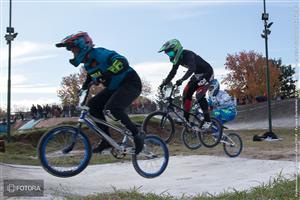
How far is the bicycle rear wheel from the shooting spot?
40.7ft

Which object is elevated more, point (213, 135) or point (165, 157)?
Result: point (213, 135)

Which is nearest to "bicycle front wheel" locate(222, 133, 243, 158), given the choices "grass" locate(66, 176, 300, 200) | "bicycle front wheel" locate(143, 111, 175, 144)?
"bicycle front wheel" locate(143, 111, 175, 144)

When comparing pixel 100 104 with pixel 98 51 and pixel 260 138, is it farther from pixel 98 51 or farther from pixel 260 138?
pixel 260 138

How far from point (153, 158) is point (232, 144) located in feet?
22.6

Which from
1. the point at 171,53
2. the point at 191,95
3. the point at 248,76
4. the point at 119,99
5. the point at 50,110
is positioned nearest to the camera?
the point at 119,99

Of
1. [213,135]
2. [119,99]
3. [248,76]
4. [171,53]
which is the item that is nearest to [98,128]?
[119,99]

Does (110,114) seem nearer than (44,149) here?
No

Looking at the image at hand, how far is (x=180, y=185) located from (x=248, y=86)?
6934cm

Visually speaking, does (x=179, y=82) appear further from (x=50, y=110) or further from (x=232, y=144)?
(x=50, y=110)

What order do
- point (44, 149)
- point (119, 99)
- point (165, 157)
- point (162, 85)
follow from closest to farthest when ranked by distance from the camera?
point (44, 149) < point (119, 99) < point (165, 157) < point (162, 85)

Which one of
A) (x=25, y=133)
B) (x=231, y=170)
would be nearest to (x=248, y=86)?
(x=25, y=133)

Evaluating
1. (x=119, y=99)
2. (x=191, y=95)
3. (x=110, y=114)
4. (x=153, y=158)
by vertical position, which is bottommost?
(x=153, y=158)

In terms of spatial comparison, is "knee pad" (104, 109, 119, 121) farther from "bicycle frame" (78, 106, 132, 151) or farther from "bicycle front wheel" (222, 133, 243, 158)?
"bicycle front wheel" (222, 133, 243, 158)

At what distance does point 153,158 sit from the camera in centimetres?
795
